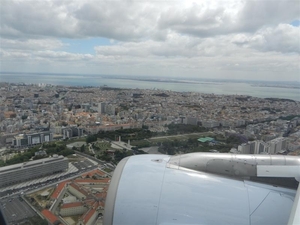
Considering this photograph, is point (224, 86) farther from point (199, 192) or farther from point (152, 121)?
point (199, 192)

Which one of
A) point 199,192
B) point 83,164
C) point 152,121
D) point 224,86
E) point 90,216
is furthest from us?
point 224,86

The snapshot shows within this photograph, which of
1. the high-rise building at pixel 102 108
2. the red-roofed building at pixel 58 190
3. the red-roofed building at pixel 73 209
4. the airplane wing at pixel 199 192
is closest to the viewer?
the airplane wing at pixel 199 192

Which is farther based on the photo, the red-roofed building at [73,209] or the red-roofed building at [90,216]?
the red-roofed building at [73,209]

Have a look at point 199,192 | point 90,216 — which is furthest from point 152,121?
point 199,192

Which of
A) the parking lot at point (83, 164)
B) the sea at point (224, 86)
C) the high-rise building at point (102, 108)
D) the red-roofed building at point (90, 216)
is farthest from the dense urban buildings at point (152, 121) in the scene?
the red-roofed building at point (90, 216)

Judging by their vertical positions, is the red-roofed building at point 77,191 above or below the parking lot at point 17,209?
above

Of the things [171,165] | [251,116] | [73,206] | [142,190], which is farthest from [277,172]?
[251,116]

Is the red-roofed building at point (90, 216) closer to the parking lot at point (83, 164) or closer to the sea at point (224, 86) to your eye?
the parking lot at point (83, 164)
